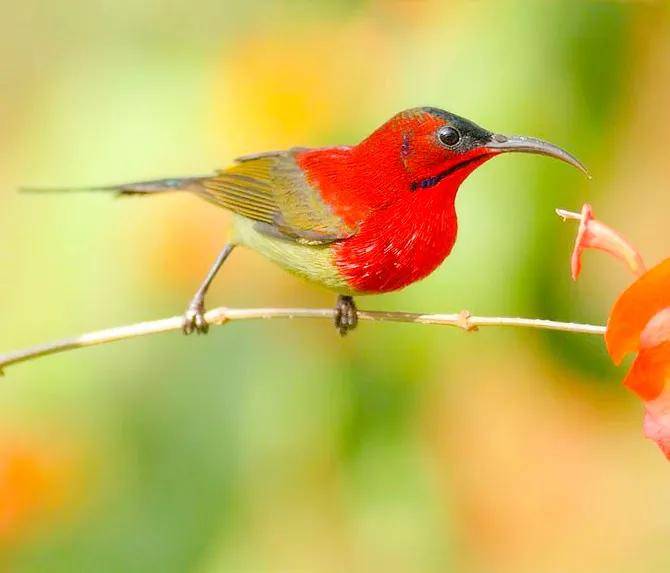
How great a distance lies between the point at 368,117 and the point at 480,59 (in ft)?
1.53

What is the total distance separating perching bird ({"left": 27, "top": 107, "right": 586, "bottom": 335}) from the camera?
5.87ft

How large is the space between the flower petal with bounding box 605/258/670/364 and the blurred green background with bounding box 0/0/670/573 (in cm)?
174

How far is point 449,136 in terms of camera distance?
173 cm

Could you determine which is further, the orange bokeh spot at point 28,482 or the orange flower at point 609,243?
the orange bokeh spot at point 28,482

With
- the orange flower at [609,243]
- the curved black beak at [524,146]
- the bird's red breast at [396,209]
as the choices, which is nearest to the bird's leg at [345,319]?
the bird's red breast at [396,209]

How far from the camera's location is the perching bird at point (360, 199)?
1.79m

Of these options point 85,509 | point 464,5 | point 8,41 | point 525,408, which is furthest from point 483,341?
point 8,41

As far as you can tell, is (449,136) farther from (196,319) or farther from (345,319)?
(196,319)

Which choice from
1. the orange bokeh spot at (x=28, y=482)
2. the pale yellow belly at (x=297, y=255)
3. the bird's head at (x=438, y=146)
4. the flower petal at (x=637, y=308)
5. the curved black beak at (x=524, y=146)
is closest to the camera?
the flower petal at (x=637, y=308)

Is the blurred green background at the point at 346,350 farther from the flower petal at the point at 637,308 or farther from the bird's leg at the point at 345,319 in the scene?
the flower petal at the point at 637,308

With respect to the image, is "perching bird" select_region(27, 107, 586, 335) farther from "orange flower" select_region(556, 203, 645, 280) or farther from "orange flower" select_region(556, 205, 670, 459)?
"orange flower" select_region(556, 205, 670, 459)

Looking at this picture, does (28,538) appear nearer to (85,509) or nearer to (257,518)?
(85,509)

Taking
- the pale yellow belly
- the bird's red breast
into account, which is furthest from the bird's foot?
the bird's red breast

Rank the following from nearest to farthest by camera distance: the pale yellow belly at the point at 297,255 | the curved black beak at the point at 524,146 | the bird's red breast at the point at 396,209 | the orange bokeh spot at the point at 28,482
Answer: the curved black beak at the point at 524,146 < the bird's red breast at the point at 396,209 < the pale yellow belly at the point at 297,255 < the orange bokeh spot at the point at 28,482
